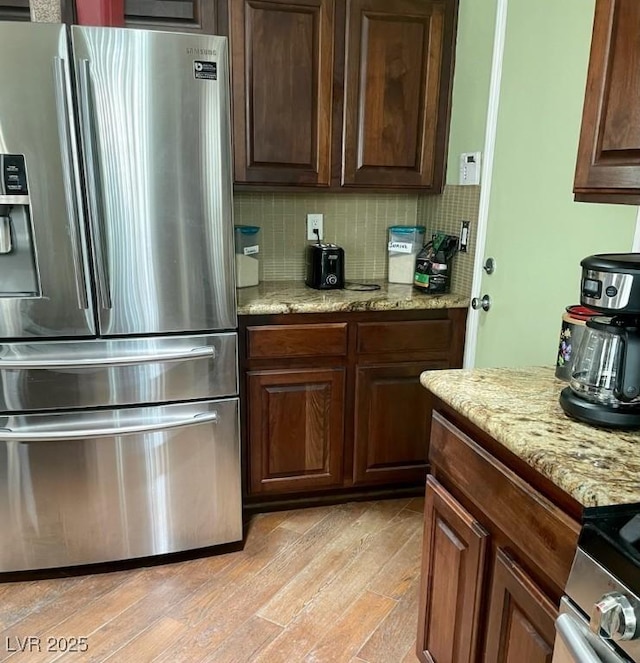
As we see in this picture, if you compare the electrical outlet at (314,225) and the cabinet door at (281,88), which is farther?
the electrical outlet at (314,225)

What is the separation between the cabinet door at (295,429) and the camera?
229 centimetres

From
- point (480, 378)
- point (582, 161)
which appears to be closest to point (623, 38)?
point (582, 161)

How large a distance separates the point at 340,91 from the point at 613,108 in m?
1.42

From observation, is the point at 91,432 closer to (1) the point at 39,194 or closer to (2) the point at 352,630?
(1) the point at 39,194

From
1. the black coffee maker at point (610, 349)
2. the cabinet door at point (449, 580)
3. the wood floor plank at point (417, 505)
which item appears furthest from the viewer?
the wood floor plank at point (417, 505)

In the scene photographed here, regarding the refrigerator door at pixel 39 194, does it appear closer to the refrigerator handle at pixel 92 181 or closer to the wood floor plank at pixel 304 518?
the refrigerator handle at pixel 92 181

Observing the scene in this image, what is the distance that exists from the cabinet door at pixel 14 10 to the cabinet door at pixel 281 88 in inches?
28.7

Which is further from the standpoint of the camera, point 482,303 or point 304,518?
point 304,518

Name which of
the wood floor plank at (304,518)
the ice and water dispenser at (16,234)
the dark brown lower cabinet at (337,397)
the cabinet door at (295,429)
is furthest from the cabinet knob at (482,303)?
the ice and water dispenser at (16,234)

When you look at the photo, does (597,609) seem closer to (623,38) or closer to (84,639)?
(623,38)

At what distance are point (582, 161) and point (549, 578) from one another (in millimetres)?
852

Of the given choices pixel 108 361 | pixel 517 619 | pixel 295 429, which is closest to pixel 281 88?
pixel 108 361

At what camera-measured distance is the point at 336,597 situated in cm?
197

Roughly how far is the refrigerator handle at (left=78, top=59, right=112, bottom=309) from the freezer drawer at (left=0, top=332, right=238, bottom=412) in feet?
0.59
